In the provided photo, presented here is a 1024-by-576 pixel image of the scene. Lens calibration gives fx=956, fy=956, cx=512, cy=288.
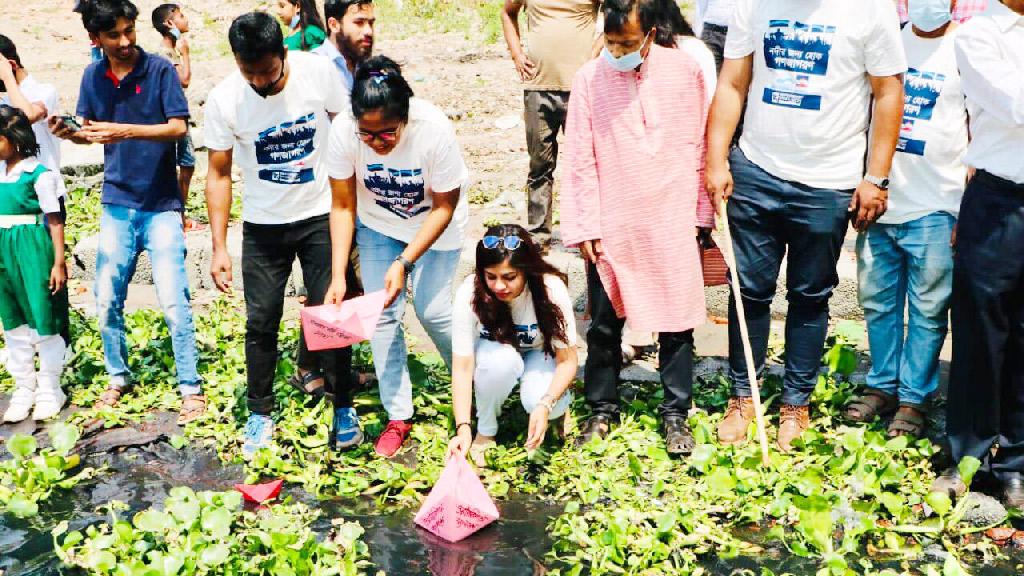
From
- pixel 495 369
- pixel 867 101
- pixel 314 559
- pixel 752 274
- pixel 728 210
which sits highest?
pixel 867 101

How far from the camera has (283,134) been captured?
4402 mm

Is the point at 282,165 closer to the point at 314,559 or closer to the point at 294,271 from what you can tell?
the point at 314,559

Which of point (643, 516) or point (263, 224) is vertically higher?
point (263, 224)

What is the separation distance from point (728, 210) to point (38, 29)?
1445 cm

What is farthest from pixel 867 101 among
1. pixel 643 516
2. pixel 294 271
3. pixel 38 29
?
pixel 38 29

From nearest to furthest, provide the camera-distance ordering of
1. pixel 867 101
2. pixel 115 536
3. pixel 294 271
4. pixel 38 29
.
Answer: pixel 115 536 → pixel 867 101 → pixel 294 271 → pixel 38 29

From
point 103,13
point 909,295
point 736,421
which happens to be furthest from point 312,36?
point 909,295

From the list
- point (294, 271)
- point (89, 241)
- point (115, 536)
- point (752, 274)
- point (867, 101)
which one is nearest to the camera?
point (115, 536)

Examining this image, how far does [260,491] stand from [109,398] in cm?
149

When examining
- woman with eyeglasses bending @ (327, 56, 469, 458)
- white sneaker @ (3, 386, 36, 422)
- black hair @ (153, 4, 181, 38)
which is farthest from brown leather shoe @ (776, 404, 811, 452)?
black hair @ (153, 4, 181, 38)

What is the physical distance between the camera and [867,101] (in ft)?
13.3

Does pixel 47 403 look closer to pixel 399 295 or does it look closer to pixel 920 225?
pixel 399 295

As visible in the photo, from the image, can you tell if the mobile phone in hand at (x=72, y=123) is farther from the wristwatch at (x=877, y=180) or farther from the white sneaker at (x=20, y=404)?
the wristwatch at (x=877, y=180)

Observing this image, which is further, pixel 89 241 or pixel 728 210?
pixel 89 241
